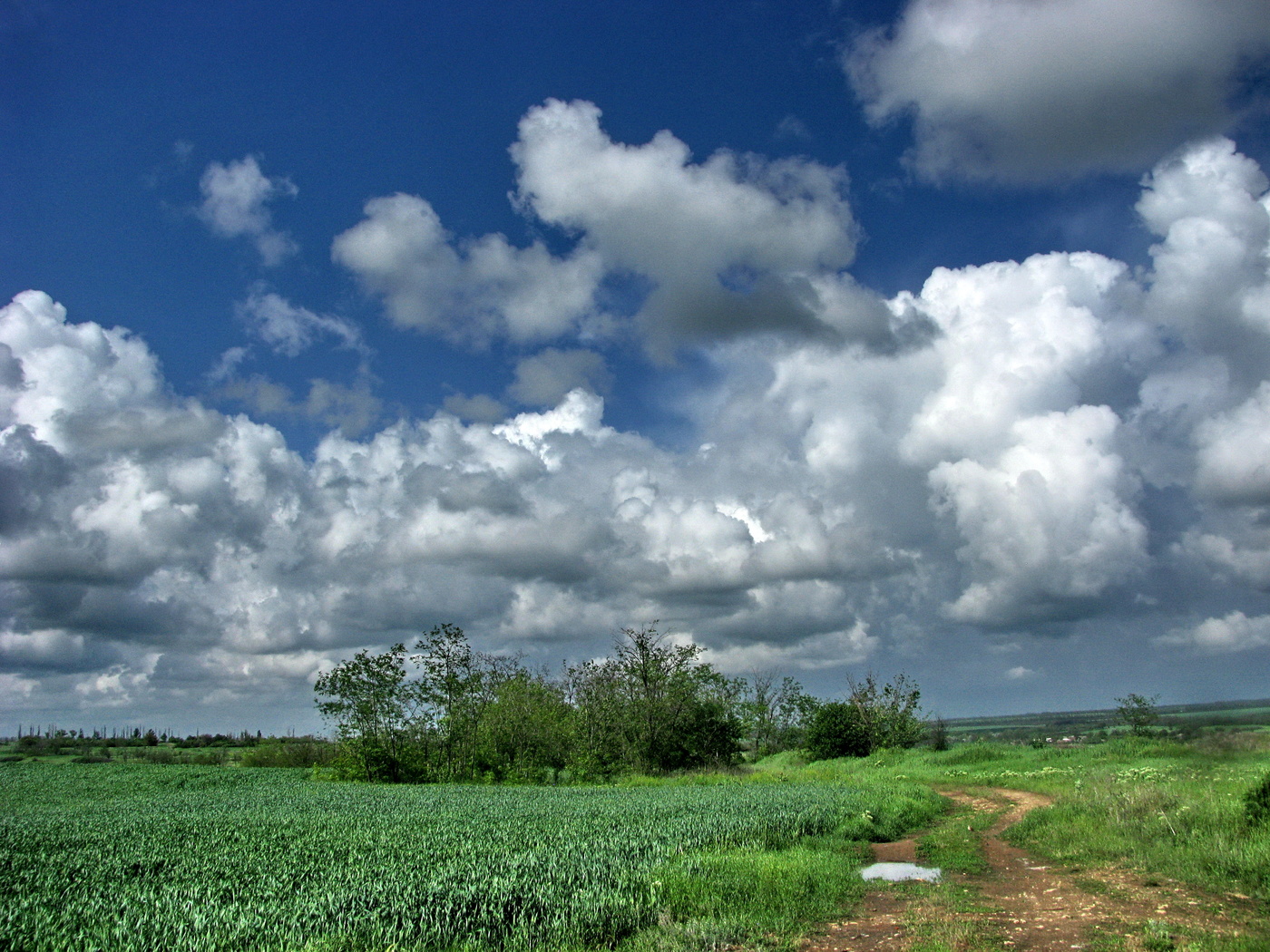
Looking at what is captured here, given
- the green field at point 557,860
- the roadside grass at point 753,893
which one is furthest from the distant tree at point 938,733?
the roadside grass at point 753,893

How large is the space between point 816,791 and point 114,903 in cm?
2335

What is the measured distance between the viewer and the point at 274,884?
39.2 ft

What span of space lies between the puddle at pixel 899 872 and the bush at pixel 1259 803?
5715mm

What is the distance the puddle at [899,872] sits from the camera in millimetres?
15047

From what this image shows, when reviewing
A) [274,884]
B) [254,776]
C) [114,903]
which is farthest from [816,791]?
[254,776]

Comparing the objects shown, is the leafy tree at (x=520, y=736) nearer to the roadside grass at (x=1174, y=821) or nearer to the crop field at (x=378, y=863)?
the crop field at (x=378, y=863)

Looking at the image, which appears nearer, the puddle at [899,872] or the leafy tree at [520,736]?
the puddle at [899,872]

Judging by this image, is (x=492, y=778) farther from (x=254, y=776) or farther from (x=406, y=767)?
(x=254, y=776)

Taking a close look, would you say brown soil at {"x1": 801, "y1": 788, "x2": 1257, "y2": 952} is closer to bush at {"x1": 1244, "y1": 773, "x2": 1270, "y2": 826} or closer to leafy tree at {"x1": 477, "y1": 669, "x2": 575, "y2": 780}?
bush at {"x1": 1244, "y1": 773, "x2": 1270, "y2": 826}

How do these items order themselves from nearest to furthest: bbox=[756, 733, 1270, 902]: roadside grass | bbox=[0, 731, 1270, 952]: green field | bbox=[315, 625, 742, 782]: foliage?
bbox=[0, 731, 1270, 952]: green field → bbox=[756, 733, 1270, 902]: roadside grass → bbox=[315, 625, 742, 782]: foliage

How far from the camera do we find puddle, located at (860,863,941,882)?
15.0 meters

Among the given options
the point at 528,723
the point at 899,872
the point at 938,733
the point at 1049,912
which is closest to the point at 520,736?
the point at 528,723

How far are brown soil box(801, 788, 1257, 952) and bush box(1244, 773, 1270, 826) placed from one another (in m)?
2.23

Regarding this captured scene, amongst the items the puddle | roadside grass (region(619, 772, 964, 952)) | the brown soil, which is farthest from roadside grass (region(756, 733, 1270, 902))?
roadside grass (region(619, 772, 964, 952))
